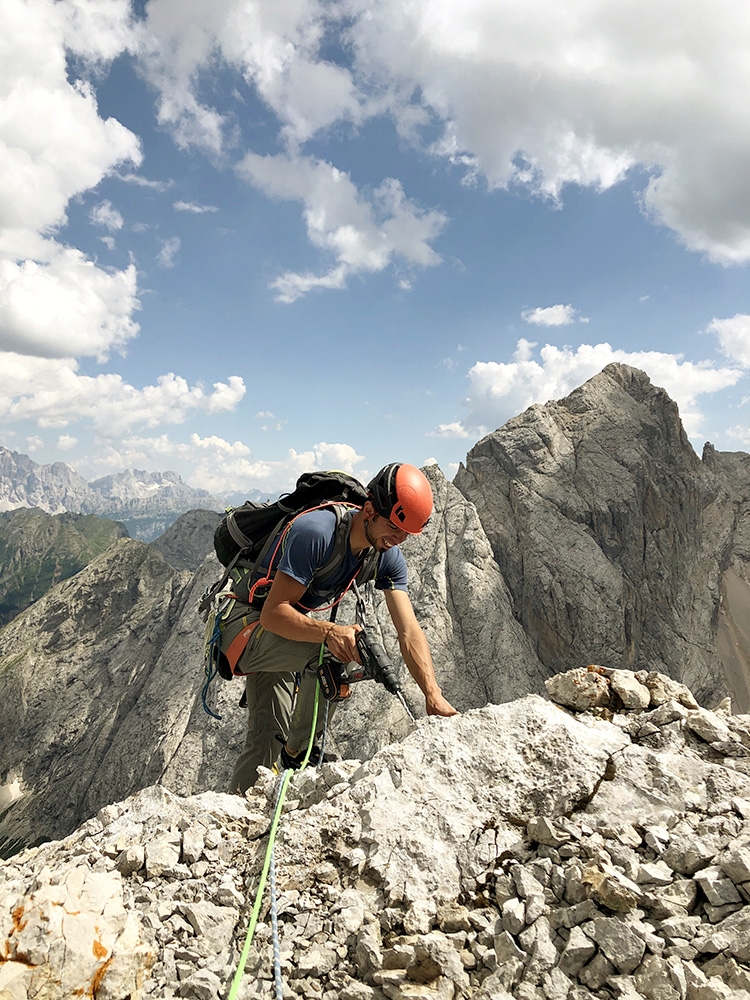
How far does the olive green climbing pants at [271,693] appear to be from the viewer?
628 cm

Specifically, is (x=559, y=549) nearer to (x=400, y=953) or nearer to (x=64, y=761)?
(x=400, y=953)

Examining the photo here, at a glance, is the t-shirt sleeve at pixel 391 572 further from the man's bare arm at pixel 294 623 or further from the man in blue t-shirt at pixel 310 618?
the man's bare arm at pixel 294 623

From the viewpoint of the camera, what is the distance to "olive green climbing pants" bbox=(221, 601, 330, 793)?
628cm

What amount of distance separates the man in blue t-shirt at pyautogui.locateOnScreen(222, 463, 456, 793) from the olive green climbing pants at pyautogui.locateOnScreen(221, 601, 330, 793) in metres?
A: 0.01

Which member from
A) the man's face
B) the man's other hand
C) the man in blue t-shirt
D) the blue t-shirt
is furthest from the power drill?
the man's face

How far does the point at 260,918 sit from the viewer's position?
406cm

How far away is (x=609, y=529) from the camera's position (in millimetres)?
39656

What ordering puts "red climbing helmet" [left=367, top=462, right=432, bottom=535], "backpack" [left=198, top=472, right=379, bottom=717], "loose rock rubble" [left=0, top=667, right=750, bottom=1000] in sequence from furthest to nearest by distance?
1. "backpack" [left=198, top=472, right=379, bottom=717]
2. "red climbing helmet" [left=367, top=462, right=432, bottom=535]
3. "loose rock rubble" [left=0, top=667, right=750, bottom=1000]

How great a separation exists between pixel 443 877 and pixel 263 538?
14.2 feet

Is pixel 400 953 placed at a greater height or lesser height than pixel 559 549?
lesser

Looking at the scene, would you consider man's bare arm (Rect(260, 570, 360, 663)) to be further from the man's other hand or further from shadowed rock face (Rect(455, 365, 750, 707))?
shadowed rock face (Rect(455, 365, 750, 707))

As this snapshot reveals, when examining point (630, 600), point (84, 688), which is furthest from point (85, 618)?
point (630, 600)

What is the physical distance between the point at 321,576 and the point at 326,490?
1.21 meters

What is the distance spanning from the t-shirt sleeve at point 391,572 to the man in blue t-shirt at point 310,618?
0.04ft
